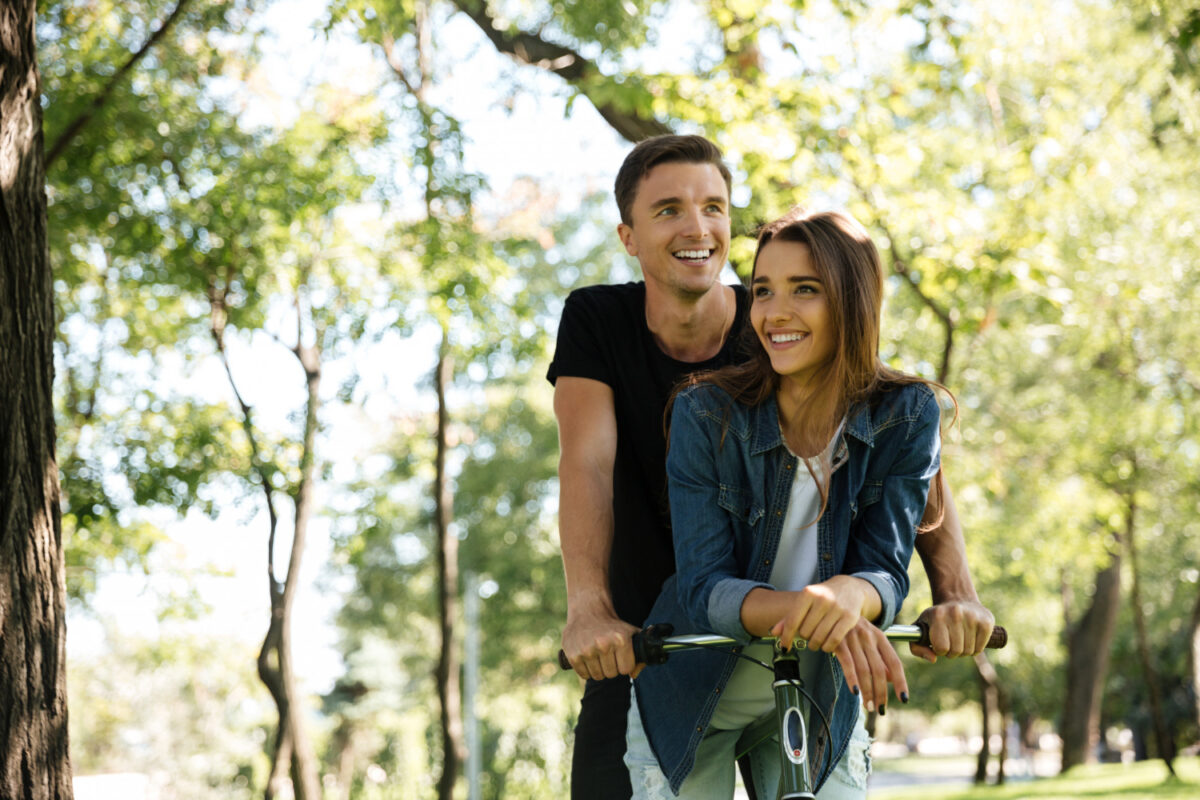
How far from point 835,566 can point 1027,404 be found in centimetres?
1715

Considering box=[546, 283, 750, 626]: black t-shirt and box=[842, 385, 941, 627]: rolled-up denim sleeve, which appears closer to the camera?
box=[842, 385, 941, 627]: rolled-up denim sleeve

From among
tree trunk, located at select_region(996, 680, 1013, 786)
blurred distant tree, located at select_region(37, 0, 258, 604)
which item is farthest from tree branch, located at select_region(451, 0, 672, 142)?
tree trunk, located at select_region(996, 680, 1013, 786)

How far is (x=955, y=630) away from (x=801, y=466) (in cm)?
45

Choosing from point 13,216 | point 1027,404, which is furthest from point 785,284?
point 1027,404

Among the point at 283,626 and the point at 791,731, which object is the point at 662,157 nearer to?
the point at 791,731

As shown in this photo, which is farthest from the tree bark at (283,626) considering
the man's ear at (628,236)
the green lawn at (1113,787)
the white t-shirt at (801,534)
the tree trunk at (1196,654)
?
the tree trunk at (1196,654)

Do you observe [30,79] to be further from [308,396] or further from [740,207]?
[308,396]

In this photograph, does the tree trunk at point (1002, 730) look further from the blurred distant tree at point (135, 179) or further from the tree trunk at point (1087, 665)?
the blurred distant tree at point (135, 179)

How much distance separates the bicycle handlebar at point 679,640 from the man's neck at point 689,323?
1.26 m

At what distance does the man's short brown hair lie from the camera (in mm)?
3426

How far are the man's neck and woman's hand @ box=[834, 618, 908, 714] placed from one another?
4.79ft

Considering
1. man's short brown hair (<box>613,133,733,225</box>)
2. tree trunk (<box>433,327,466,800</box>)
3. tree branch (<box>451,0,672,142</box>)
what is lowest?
tree trunk (<box>433,327,466,800</box>)

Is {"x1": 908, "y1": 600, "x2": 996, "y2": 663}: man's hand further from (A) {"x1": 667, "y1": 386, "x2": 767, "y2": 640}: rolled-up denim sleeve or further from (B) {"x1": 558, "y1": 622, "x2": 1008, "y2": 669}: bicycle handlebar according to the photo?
(A) {"x1": 667, "y1": 386, "x2": 767, "y2": 640}: rolled-up denim sleeve

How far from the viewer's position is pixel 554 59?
9.10 metres
